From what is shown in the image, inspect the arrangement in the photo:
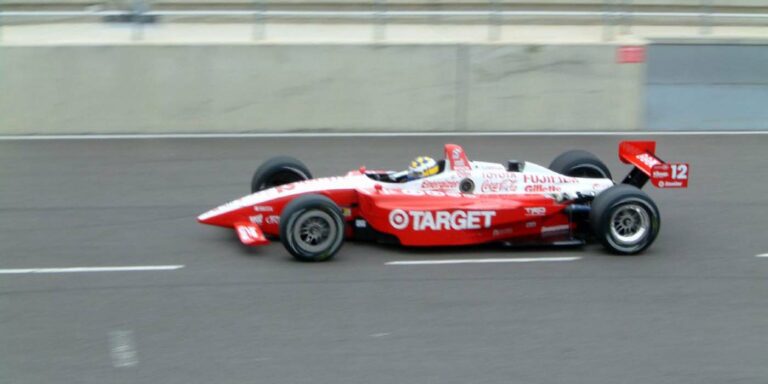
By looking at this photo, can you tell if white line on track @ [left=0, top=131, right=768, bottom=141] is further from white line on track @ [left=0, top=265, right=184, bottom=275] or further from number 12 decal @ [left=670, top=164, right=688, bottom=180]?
white line on track @ [left=0, top=265, right=184, bottom=275]

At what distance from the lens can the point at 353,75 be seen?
1574 cm

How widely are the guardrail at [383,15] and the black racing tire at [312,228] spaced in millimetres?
7851

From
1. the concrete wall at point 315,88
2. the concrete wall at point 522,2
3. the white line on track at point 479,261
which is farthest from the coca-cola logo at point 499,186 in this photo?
the concrete wall at point 522,2

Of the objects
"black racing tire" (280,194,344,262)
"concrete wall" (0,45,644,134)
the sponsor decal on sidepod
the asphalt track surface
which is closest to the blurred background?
"concrete wall" (0,45,644,134)

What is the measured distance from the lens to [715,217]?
1084 centimetres

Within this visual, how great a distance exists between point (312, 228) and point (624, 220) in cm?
296

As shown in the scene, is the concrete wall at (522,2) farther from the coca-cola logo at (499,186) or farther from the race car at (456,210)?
the coca-cola logo at (499,186)

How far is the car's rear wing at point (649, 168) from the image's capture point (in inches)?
378

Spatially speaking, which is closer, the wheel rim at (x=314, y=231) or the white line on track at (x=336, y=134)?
the wheel rim at (x=314, y=231)

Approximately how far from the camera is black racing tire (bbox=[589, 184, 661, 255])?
9.00 meters

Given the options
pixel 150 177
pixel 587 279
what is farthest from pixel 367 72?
pixel 587 279

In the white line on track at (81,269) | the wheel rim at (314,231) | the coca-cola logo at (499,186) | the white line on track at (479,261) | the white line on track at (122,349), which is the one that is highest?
the coca-cola logo at (499,186)

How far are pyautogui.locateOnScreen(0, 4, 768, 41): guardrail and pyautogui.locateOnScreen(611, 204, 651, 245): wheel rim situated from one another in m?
7.82

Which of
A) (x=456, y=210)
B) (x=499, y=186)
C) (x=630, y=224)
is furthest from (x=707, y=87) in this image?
(x=456, y=210)
